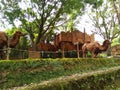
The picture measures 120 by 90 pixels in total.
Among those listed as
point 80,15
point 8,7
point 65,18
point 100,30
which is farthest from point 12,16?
point 100,30

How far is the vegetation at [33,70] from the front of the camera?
21.6 ft

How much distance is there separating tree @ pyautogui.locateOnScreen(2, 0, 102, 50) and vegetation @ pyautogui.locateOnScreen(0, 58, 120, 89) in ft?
32.3

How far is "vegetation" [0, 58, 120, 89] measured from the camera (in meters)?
6.58

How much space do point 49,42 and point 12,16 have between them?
553 cm

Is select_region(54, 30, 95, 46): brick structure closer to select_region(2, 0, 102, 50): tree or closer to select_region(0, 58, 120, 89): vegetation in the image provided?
select_region(2, 0, 102, 50): tree

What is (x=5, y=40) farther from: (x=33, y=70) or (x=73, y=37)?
(x=73, y=37)

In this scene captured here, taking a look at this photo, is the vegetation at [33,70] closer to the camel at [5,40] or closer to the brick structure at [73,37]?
the camel at [5,40]

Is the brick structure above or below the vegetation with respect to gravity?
above

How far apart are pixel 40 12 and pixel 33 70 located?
12.6m

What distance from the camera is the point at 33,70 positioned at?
7.44m

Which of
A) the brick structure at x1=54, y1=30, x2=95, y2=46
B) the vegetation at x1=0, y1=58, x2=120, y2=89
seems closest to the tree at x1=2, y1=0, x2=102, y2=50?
the brick structure at x1=54, y1=30, x2=95, y2=46

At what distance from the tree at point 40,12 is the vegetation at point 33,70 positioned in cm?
985

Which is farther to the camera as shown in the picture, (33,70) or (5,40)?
(5,40)

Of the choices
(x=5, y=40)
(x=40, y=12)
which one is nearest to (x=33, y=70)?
Answer: (x=5, y=40)
